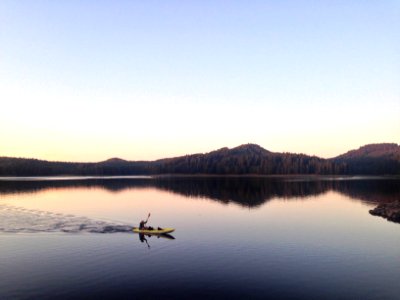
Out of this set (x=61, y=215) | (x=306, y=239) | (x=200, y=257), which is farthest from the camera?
(x=61, y=215)

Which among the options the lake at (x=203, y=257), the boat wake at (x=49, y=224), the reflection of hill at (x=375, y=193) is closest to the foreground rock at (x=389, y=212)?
the lake at (x=203, y=257)

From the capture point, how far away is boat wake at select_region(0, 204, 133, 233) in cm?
6607

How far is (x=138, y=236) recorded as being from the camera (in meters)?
60.3

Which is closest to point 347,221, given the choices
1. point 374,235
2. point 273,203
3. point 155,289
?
point 374,235

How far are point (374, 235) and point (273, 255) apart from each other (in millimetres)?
24136

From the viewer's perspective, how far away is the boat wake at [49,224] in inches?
2601

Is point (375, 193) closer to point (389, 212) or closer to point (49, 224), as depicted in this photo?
point (389, 212)

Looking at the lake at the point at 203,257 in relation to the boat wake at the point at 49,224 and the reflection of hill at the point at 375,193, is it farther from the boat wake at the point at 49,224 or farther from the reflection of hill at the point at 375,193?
the reflection of hill at the point at 375,193

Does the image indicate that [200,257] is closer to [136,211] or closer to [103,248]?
[103,248]

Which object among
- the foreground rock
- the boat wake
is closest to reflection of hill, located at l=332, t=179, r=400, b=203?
the foreground rock

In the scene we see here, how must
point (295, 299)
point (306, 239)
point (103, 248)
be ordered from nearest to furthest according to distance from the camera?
1. point (295, 299)
2. point (103, 248)
3. point (306, 239)

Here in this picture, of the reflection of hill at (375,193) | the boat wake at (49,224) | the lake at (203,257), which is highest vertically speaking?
the reflection of hill at (375,193)

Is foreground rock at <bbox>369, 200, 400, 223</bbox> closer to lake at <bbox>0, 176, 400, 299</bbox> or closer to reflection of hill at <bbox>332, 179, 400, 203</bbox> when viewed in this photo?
lake at <bbox>0, 176, 400, 299</bbox>

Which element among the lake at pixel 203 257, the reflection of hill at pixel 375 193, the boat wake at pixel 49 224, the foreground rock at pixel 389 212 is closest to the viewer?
the lake at pixel 203 257
